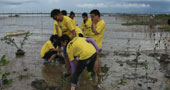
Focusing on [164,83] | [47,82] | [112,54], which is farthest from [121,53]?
[47,82]

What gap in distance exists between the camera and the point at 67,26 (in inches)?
196

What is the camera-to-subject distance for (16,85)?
A: 4.84 metres

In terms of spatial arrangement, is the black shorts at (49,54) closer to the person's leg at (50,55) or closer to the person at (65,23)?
the person's leg at (50,55)

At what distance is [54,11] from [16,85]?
6.57 feet

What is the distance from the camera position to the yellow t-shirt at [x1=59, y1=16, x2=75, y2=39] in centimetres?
491

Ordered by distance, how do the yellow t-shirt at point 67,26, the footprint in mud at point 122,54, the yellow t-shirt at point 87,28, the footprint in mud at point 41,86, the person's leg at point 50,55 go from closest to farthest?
the footprint in mud at point 41,86, the yellow t-shirt at point 67,26, the yellow t-shirt at point 87,28, the person's leg at point 50,55, the footprint in mud at point 122,54

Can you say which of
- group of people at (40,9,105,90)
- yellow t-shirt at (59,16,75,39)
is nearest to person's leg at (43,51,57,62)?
group of people at (40,9,105,90)

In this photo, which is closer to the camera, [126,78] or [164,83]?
[164,83]

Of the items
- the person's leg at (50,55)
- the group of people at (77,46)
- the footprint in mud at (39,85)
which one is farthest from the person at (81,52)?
the person's leg at (50,55)

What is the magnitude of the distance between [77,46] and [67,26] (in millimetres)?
1436

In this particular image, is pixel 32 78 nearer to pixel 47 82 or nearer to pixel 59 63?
pixel 47 82

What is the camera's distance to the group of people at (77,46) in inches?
147

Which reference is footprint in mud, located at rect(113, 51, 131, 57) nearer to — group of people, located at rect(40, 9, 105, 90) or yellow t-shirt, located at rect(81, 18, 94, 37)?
group of people, located at rect(40, 9, 105, 90)

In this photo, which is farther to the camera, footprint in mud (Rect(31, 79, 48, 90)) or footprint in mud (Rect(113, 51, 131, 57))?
footprint in mud (Rect(113, 51, 131, 57))
